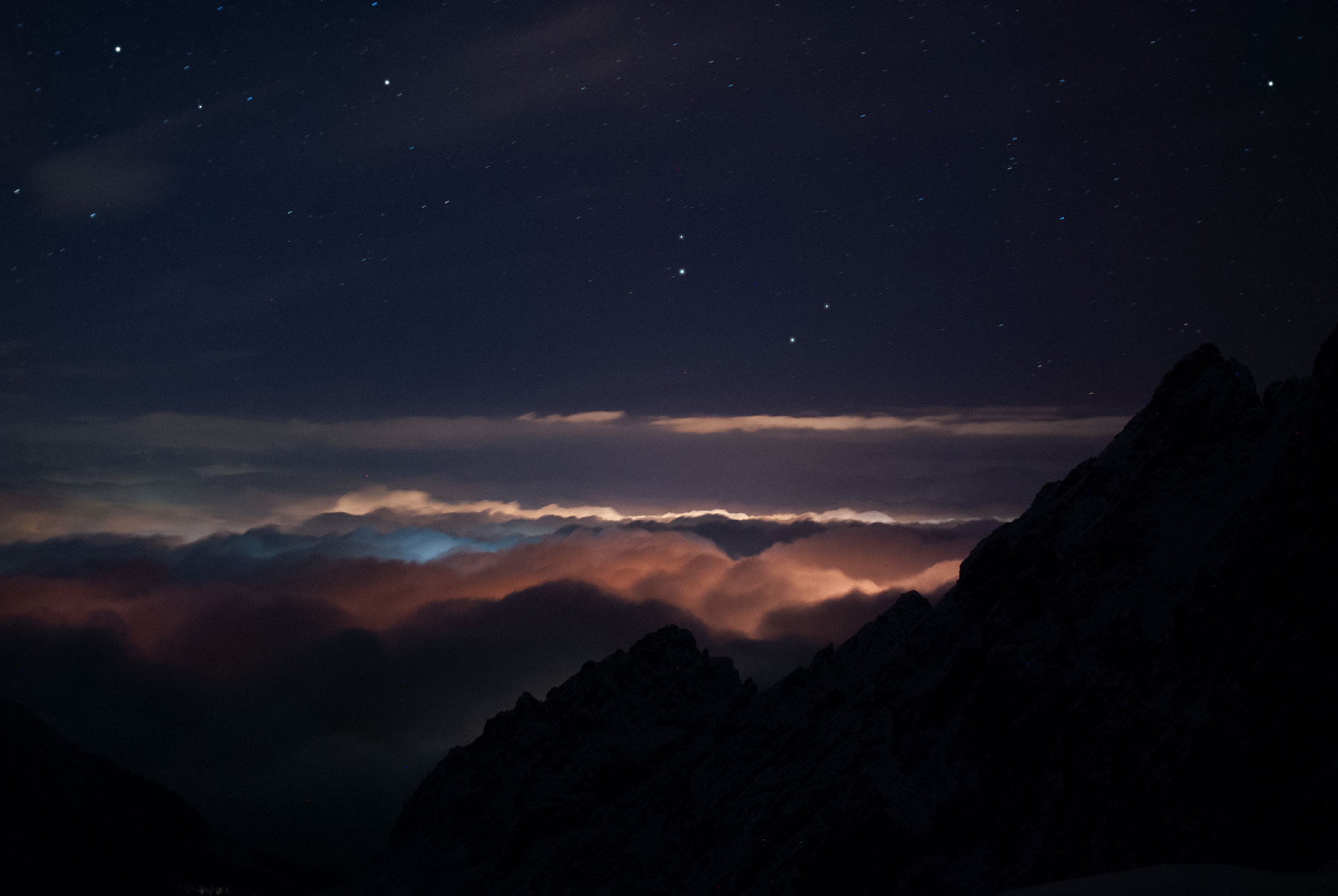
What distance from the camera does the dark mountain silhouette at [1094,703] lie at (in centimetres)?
2022

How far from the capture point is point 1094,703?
3003 centimetres

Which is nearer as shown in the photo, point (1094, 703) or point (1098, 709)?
point (1098, 709)

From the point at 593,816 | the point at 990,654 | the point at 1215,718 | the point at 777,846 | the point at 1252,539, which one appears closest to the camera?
the point at 1215,718

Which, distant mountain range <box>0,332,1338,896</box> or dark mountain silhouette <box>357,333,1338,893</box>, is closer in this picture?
distant mountain range <box>0,332,1338,896</box>

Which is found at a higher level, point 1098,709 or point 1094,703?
point 1094,703

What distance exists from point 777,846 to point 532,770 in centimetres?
6049

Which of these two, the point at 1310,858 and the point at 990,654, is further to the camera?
the point at 990,654

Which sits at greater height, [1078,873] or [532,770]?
[1078,873]

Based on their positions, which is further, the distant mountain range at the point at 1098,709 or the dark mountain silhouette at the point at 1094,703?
the dark mountain silhouette at the point at 1094,703

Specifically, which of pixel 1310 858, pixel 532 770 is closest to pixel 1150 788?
pixel 1310 858

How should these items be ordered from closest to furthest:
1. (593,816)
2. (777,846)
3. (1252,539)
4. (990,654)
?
(1252,539) → (990,654) → (777,846) → (593,816)

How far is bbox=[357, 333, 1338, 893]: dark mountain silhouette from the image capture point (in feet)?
66.3

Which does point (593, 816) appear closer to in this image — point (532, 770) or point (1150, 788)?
point (532, 770)

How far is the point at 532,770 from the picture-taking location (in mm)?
97938
